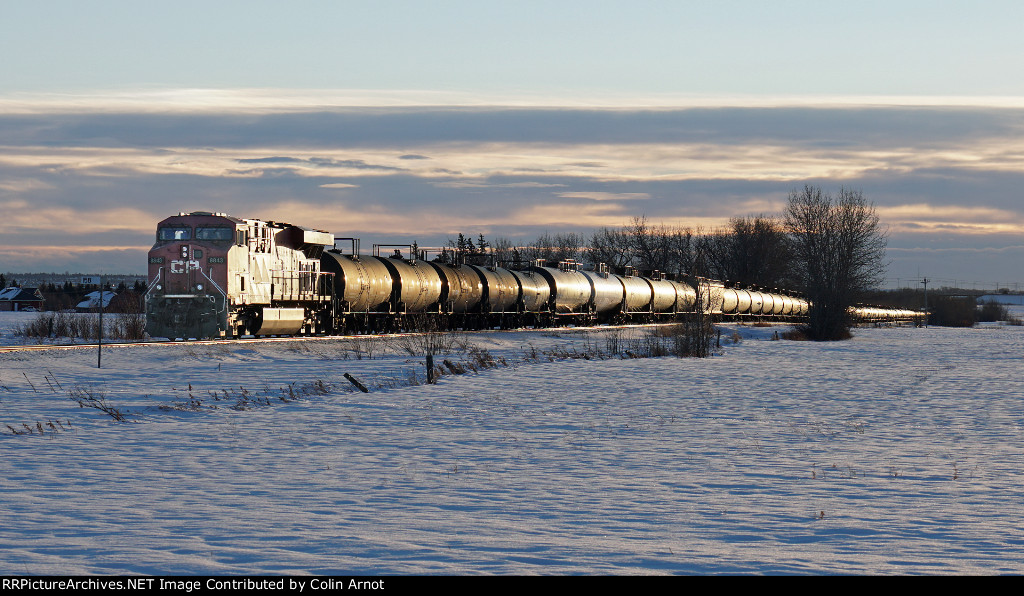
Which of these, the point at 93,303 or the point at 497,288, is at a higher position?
the point at 497,288

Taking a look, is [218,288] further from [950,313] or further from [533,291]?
[950,313]

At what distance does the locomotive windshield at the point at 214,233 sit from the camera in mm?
34188

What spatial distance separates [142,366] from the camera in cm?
2850

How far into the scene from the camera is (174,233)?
3503cm

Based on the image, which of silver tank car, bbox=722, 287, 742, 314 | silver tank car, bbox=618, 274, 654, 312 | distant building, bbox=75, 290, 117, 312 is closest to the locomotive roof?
silver tank car, bbox=618, 274, 654, 312

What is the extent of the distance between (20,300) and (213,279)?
90.6 m

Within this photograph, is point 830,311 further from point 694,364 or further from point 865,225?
point 694,364

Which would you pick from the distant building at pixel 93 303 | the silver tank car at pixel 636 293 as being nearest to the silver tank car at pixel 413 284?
the silver tank car at pixel 636 293

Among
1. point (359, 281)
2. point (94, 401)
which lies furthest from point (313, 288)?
point (94, 401)

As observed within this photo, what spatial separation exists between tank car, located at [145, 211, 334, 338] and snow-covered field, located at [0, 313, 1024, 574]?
7.40 metres

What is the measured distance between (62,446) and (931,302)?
535ft

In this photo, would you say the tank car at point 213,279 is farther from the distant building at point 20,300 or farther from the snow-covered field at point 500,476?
the distant building at point 20,300

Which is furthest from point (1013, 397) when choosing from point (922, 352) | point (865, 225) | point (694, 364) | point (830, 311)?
point (865, 225)

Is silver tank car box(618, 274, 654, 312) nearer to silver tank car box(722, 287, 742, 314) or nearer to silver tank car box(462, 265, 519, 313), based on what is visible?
silver tank car box(722, 287, 742, 314)
